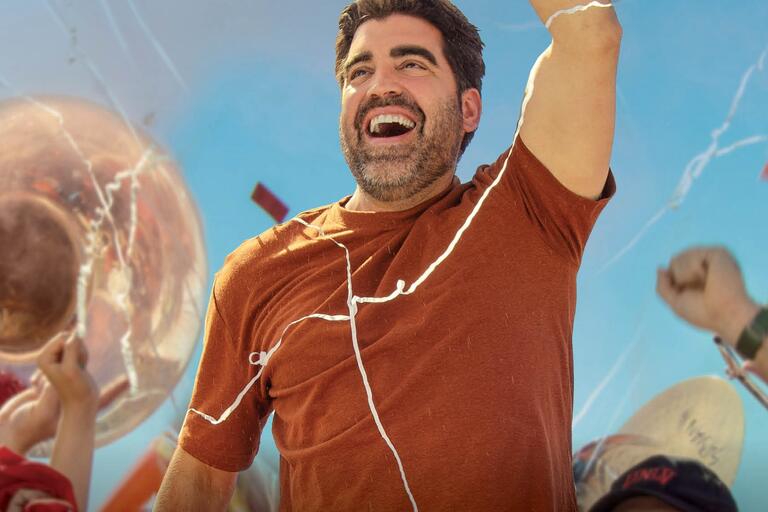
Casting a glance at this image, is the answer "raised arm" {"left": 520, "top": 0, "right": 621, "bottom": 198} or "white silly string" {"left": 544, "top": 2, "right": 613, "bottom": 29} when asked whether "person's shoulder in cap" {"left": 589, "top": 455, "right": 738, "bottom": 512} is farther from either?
"white silly string" {"left": 544, "top": 2, "right": 613, "bottom": 29}

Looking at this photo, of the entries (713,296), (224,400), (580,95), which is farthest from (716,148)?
(224,400)

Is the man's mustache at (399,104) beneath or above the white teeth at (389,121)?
above

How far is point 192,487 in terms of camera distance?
86 centimetres

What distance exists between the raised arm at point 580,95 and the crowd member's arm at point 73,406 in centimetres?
103

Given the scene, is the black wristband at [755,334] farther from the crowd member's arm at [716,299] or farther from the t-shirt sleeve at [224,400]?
the t-shirt sleeve at [224,400]

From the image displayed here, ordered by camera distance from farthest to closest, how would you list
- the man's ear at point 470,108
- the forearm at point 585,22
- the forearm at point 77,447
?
1. the forearm at point 77,447
2. the man's ear at point 470,108
3. the forearm at point 585,22

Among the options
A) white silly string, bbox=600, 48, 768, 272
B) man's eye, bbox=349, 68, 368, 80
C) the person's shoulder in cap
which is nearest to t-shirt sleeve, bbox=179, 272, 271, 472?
man's eye, bbox=349, 68, 368, 80

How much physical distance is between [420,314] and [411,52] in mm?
327

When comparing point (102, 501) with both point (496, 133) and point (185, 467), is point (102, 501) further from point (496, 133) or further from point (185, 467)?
point (496, 133)

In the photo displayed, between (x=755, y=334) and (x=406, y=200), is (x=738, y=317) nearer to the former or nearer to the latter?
(x=755, y=334)

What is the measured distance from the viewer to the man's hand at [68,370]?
4.71 feet

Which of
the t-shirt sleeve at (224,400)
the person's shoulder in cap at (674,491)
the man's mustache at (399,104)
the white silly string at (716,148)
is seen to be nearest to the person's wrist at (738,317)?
the person's shoulder in cap at (674,491)

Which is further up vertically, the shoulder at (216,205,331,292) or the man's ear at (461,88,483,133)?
the man's ear at (461,88,483,133)

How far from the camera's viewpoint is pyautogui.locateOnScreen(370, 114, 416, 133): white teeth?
34.8 inches
